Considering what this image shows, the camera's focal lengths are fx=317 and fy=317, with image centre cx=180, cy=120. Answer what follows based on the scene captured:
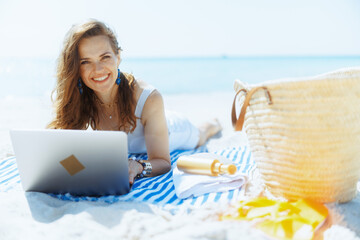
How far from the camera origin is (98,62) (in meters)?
2.21

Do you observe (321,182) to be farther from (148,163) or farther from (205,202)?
(148,163)

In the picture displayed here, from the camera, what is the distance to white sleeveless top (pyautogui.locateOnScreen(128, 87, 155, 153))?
2.41 m

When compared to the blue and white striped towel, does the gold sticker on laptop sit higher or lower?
higher

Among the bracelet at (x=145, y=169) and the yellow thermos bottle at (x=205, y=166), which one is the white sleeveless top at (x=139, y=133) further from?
the yellow thermos bottle at (x=205, y=166)

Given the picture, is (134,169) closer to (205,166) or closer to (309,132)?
(205,166)

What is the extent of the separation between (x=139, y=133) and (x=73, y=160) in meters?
1.07

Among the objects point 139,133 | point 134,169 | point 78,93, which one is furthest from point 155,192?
point 78,93

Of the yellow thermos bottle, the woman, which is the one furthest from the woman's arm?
the yellow thermos bottle

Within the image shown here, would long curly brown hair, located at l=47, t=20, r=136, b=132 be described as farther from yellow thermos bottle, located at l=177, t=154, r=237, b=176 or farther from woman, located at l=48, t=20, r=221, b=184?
yellow thermos bottle, located at l=177, t=154, r=237, b=176

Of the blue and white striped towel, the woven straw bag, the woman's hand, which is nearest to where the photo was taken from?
the woven straw bag

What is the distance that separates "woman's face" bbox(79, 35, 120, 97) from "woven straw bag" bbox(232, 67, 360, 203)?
1008 millimetres

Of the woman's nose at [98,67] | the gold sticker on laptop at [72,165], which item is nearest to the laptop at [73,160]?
the gold sticker on laptop at [72,165]

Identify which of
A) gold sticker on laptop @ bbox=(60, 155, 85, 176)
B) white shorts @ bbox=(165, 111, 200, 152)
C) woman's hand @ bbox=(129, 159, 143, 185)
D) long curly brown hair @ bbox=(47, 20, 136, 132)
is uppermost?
long curly brown hair @ bbox=(47, 20, 136, 132)

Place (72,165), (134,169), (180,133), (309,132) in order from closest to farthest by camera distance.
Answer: (309,132) → (72,165) → (134,169) → (180,133)
